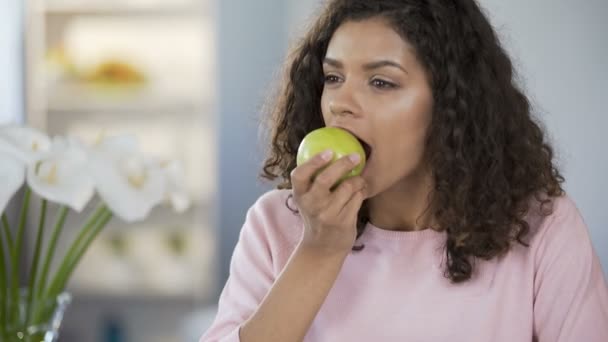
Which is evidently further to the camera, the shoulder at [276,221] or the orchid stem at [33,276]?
the shoulder at [276,221]

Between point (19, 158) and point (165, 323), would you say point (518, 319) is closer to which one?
point (19, 158)

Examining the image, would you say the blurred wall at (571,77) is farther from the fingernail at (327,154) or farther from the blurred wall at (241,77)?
the blurred wall at (241,77)

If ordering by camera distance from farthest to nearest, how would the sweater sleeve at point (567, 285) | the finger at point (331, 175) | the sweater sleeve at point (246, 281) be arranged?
the sweater sleeve at point (246, 281), the sweater sleeve at point (567, 285), the finger at point (331, 175)

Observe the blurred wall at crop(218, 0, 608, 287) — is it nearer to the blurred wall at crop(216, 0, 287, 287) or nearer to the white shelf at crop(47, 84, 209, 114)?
the white shelf at crop(47, 84, 209, 114)

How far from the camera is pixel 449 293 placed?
1.22 metres

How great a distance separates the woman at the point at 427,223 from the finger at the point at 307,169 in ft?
0.14

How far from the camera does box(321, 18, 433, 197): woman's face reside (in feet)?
3.80

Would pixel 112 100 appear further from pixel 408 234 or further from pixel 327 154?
pixel 327 154

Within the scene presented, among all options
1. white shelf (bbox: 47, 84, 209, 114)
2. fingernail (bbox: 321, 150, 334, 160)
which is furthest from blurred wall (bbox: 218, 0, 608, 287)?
white shelf (bbox: 47, 84, 209, 114)

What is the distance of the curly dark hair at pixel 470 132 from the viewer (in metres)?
1.21

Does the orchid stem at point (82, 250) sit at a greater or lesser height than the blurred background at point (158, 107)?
greater

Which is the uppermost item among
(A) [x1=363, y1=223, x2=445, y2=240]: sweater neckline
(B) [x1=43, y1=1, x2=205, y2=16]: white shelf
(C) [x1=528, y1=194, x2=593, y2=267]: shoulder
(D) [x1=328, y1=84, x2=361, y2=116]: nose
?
(D) [x1=328, y1=84, x2=361, y2=116]: nose

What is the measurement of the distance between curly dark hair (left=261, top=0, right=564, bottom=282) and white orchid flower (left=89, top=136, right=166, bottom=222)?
0.33 m

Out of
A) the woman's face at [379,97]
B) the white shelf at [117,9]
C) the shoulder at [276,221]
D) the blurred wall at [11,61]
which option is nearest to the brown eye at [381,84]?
the woman's face at [379,97]
